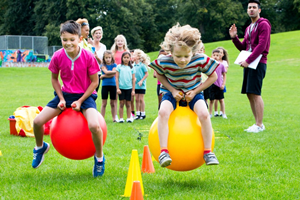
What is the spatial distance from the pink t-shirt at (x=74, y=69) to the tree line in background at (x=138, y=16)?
4781cm

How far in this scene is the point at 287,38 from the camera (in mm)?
40281

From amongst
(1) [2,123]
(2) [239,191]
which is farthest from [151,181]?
(1) [2,123]

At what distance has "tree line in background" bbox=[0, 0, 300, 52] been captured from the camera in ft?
179

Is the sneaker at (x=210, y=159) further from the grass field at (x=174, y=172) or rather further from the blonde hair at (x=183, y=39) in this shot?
the blonde hair at (x=183, y=39)

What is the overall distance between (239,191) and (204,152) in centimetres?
63

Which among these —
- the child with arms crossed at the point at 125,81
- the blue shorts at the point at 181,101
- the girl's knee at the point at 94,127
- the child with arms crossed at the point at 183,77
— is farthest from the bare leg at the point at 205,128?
the child with arms crossed at the point at 125,81

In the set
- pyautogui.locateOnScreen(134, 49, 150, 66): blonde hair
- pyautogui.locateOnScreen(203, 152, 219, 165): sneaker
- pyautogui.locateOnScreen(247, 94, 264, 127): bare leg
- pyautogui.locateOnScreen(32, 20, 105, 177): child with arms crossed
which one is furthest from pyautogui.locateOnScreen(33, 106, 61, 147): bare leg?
pyautogui.locateOnScreen(134, 49, 150, 66): blonde hair

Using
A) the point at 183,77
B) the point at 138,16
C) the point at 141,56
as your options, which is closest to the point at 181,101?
the point at 183,77

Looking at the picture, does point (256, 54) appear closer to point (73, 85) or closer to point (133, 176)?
point (73, 85)

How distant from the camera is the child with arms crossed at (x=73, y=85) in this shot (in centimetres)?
512

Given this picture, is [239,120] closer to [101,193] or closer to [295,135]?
[295,135]

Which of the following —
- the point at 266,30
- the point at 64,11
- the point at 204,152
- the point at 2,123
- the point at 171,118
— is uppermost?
the point at 64,11

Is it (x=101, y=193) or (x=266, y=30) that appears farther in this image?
(x=266, y=30)

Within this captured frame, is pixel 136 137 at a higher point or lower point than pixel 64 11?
lower
